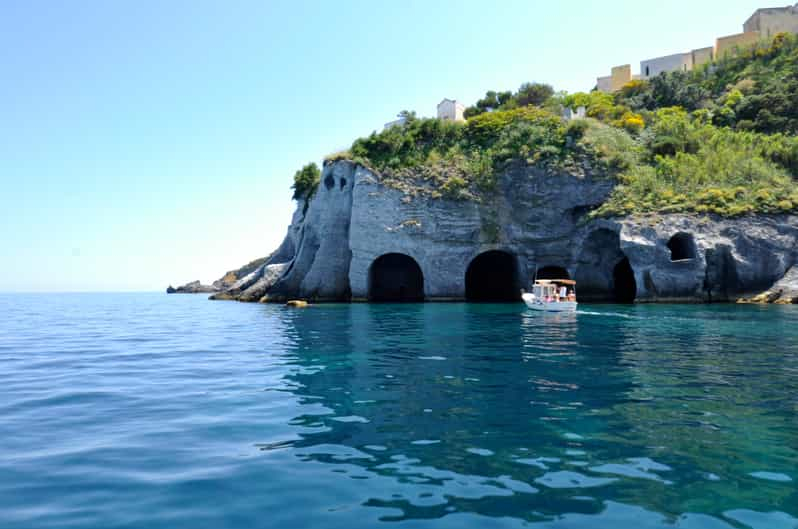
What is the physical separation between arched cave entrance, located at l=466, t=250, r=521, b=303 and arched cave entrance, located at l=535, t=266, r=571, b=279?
2.91 meters

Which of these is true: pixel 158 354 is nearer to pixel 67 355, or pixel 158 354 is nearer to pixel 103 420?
pixel 67 355

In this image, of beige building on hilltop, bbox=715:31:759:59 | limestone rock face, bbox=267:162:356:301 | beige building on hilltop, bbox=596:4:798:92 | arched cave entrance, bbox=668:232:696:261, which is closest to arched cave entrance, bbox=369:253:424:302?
limestone rock face, bbox=267:162:356:301

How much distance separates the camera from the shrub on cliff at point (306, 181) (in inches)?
2415

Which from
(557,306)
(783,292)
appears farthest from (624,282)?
(557,306)

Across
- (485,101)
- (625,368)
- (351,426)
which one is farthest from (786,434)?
(485,101)

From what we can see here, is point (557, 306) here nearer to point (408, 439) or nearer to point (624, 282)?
point (624, 282)

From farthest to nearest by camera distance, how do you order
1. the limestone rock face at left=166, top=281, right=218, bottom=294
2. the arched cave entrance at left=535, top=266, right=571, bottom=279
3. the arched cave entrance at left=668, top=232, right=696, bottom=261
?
the limestone rock face at left=166, top=281, right=218, bottom=294
the arched cave entrance at left=535, top=266, right=571, bottom=279
the arched cave entrance at left=668, top=232, right=696, bottom=261

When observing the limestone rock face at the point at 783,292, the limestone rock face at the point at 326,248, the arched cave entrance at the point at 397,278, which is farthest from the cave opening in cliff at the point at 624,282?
the limestone rock face at the point at 326,248

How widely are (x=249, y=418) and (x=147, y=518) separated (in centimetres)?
373

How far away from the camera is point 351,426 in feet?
27.2

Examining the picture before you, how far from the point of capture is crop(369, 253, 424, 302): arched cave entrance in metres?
55.6

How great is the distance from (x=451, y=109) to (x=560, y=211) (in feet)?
86.9

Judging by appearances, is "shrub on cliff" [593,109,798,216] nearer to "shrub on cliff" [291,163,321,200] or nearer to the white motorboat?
the white motorboat

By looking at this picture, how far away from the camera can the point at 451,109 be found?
67.0 metres
